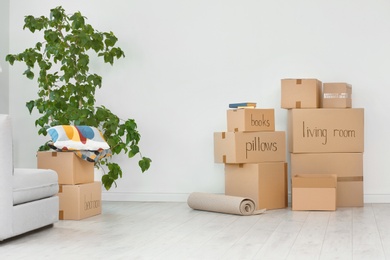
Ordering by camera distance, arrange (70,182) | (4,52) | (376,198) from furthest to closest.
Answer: (4,52) < (376,198) < (70,182)

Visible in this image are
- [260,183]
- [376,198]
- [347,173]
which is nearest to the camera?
[260,183]

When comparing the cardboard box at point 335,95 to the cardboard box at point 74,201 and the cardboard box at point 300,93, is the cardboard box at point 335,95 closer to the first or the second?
the cardboard box at point 300,93

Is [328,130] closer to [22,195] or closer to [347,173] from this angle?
[347,173]

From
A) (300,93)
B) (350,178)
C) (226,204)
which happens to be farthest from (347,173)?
Result: (226,204)

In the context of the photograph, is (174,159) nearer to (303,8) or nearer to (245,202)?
(245,202)

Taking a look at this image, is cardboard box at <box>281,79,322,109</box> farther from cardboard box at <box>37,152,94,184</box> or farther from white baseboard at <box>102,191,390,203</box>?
cardboard box at <box>37,152,94,184</box>

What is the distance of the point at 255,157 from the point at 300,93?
60cm

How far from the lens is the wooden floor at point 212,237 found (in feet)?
10.3

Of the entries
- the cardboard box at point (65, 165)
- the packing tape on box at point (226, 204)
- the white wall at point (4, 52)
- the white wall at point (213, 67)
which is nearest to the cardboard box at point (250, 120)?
the white wall at point (213, 67)

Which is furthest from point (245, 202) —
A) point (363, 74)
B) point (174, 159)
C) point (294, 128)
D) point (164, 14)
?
point (164, 14)

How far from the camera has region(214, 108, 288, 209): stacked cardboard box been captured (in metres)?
4.86

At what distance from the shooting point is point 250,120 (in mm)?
4914

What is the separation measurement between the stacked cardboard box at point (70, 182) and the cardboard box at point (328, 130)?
163cm

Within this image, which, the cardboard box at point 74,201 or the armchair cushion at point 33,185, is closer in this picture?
the armchair cushion at point 33,185
